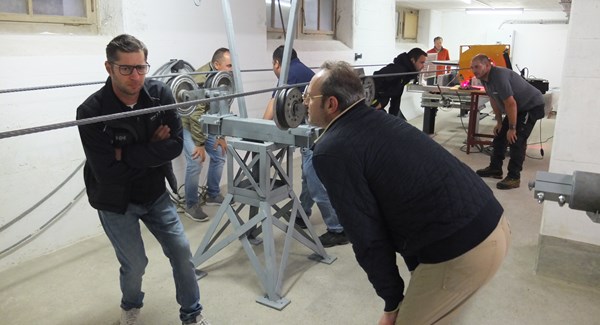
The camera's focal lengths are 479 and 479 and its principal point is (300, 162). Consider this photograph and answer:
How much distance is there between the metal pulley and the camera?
7.94 feet

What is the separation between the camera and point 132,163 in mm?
1995

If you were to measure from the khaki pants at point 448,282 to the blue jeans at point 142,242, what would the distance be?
1.11 m

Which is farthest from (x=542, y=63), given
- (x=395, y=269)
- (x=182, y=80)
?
(x=395, y=269)

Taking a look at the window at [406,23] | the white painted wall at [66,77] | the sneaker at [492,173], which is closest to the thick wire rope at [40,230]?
the white painted wall at [66,77]

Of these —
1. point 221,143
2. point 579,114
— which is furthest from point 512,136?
point 221,143

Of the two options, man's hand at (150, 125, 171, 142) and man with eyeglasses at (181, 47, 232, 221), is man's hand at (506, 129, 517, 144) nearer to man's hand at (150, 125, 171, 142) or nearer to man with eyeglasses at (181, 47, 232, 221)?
man with eyeglasses at (181, 47, 232, 221)

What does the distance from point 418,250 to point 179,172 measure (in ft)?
10.5

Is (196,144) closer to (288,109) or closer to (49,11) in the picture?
(49,11)

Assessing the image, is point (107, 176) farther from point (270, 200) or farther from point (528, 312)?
point (528, 312)

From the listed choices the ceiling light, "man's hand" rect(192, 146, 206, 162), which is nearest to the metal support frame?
"man's hand" rect(192, 146, 206, 162)

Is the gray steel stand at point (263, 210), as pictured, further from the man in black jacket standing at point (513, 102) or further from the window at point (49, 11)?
the man in black jacket standing at point (513, 102)

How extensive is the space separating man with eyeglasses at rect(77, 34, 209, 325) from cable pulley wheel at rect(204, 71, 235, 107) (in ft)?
2.89

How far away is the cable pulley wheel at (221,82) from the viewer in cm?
305

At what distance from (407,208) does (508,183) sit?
3885 millimetres
